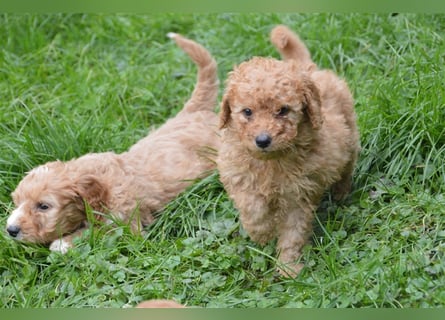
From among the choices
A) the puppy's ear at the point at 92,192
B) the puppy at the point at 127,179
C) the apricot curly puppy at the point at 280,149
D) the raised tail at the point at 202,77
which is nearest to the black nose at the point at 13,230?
the puppy at the point at 127,179

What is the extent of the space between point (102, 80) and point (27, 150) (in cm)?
140

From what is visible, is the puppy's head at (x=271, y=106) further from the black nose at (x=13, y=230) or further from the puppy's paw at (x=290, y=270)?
the black nose at (x=13, y=230)

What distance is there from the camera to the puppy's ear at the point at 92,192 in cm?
555

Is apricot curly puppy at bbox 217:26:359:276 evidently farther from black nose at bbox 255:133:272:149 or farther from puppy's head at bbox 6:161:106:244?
puppy's head at bbox 6:161:106:244

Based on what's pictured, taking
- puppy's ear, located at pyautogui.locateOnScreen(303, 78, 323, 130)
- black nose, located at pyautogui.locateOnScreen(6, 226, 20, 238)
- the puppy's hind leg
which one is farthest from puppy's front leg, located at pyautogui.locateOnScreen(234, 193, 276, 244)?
black nose, located at pyautogui.locateOnScreen(6, 226, 20, 238)

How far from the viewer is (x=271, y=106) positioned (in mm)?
4562

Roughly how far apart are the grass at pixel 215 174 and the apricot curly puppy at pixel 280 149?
0.57 feet

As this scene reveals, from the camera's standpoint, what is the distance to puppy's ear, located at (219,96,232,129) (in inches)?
192

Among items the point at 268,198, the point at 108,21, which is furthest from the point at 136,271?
the point at 108,21

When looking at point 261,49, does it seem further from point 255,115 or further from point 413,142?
point 255,115

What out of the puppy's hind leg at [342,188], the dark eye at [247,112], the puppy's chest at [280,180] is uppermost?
the dark eye at [247,112]

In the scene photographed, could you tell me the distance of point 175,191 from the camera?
19.4ft

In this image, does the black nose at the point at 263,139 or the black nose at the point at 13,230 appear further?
the black nose at the point at 13,230

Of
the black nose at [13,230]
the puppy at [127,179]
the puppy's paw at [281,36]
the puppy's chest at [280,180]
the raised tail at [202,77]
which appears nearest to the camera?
the puppy's chest at [280,180]
